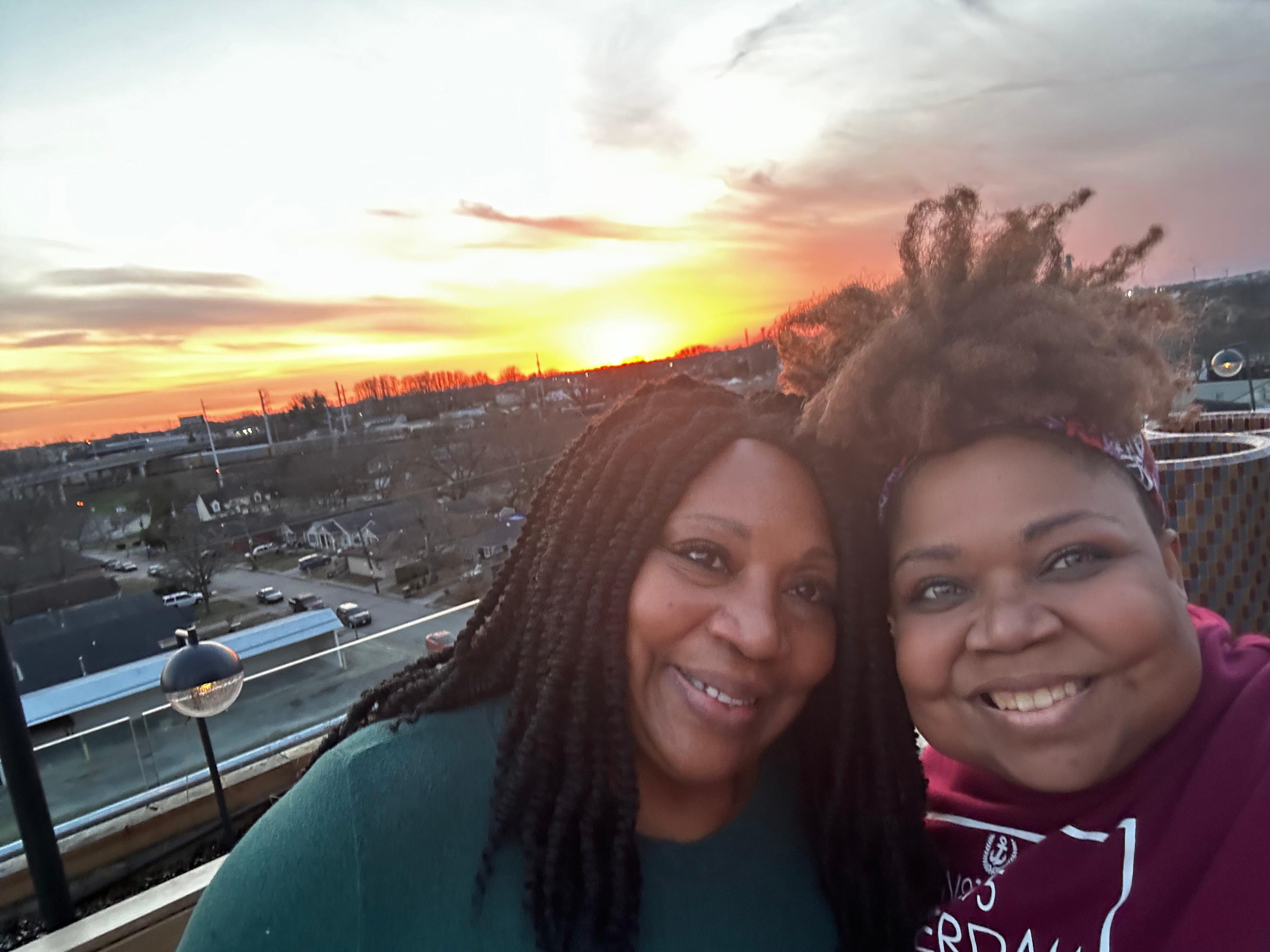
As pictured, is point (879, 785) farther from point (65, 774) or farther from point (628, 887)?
point (65, 774)

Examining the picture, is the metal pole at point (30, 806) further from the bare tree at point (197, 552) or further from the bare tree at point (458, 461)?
the bare tree at point (458, 461)

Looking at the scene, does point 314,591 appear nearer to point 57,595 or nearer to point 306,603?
point 306,603

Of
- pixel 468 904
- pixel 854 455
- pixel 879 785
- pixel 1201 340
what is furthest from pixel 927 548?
pixel 1201 340

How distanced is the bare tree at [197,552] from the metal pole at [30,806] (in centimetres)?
1547

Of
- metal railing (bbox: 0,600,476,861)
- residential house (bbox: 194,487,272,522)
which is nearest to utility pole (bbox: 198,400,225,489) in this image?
residential house (bbox: 194,487,272,522)

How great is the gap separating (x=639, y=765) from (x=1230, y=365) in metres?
7.10

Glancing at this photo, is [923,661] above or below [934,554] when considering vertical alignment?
below

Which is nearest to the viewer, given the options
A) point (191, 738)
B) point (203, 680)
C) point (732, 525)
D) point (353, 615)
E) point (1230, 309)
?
point (732, 525)

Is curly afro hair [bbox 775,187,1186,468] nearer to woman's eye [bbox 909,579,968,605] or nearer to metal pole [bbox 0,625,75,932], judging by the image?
woman's eye [bbox 909,579,968,605]

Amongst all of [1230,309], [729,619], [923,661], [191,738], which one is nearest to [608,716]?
[729,619]

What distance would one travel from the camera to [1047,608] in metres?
1.02

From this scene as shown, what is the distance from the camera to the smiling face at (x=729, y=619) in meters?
1.17

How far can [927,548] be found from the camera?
1121mm

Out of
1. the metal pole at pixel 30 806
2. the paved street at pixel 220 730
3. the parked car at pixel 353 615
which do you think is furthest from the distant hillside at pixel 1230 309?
the parked car at pixel 353 615
